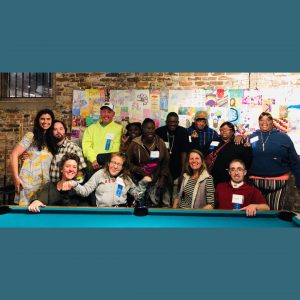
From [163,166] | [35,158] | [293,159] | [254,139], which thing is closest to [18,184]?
[35,158]

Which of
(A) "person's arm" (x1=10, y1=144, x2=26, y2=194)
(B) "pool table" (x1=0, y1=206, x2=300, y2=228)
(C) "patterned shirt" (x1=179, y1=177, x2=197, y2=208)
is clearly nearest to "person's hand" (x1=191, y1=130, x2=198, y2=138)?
(C) "patterned shirt" (x1=179, y1=177, x2=197, y2=208)

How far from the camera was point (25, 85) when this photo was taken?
21.1ft

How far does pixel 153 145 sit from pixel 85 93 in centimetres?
153

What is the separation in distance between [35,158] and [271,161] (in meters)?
3.02

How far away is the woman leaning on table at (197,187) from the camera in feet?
15.0

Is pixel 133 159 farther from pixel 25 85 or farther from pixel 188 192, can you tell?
pixel 25 85

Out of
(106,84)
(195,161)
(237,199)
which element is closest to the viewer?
(237,199)

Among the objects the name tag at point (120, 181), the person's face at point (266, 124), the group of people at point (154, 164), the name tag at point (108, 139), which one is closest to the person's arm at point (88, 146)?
the group of people at point (154, 164)

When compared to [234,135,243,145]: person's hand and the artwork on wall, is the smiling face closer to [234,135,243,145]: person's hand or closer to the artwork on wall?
the artwork on wall

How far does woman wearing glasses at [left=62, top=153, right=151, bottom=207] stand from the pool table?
713 millimetres

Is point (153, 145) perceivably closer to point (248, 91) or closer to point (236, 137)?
point (236, 137)

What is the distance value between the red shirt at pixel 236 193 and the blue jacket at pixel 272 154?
93cm

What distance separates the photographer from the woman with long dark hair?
4.95 m

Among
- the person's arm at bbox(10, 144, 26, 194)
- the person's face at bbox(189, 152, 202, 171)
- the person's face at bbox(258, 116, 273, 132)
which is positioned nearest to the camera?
the person's face at bbox(189, 152, 202, 171)
